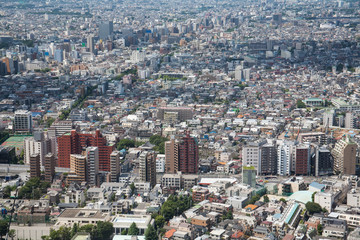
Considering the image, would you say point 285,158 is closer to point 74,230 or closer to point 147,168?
point 147,168

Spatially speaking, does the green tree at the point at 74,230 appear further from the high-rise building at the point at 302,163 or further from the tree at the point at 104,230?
the high-rise building at the point at 302,163

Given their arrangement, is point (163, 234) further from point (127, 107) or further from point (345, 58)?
point (345, 58)

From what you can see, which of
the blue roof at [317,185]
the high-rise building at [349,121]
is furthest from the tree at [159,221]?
the high-rise building at [349,121]

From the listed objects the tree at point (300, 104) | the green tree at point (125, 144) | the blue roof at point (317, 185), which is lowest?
the tree at point (300, 104)

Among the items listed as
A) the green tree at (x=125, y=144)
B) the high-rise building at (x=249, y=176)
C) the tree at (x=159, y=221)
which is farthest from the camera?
the green tree at (x=125, y=144)

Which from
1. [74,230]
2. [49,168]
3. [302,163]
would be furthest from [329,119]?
[74,230]

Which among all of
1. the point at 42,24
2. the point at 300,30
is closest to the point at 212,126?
the point at 300,30

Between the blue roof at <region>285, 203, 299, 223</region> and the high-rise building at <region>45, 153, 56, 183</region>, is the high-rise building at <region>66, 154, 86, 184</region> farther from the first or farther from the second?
the blue roof at <region>285, 203, 299, 223</region>
